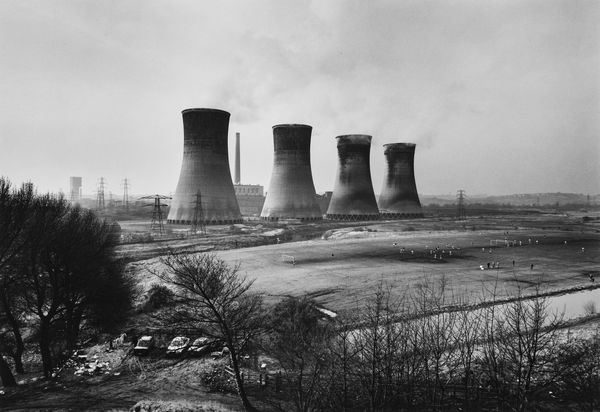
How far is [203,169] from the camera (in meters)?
25.6

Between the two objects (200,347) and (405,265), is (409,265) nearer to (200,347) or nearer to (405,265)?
(405,265)

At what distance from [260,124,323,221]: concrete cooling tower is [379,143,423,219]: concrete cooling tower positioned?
10530 mm

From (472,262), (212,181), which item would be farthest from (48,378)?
(212,181)

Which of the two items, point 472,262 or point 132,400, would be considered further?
point 472,262

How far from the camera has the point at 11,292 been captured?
767 cm

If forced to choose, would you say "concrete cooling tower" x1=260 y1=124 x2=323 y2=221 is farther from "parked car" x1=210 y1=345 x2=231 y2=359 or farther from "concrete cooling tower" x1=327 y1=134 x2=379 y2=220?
"parked car" x1=210 y1=345 x2=231 y2=359

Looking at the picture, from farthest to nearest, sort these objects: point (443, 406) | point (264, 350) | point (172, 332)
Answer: point (172, 332) → point (264, 350) → point (443, 406)

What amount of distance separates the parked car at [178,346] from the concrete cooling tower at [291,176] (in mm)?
23619

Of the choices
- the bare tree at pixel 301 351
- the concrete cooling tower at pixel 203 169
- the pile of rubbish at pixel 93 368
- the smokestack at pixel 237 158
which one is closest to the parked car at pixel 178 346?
the pile of rubbish at pixel 93 368

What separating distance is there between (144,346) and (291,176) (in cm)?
2400

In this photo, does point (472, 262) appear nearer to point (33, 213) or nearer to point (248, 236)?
point (248, 236)

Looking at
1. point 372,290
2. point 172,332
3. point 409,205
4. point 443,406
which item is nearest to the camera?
point 443,406

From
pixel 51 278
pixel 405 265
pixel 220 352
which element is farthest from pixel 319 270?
pixel 51 278

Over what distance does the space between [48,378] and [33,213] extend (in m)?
3.22
